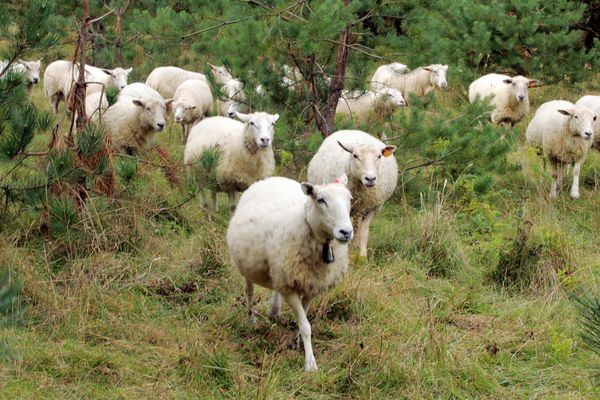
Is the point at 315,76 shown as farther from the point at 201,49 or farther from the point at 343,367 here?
the point at 343,367

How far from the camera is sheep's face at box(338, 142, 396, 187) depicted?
735cm

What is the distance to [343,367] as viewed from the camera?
540 centimetres

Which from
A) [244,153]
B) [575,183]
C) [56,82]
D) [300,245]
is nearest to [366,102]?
[575,183]

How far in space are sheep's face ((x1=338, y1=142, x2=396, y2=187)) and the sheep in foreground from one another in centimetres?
525

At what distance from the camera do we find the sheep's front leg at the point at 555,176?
32.2 feet

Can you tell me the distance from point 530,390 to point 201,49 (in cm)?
603

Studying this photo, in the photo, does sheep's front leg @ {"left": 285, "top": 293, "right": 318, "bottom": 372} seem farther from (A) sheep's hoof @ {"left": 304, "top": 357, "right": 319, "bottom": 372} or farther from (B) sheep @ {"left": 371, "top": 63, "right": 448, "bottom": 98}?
(B) sheep @ {"left": 371, "top": 63, "right": 448, "bottom": 98}

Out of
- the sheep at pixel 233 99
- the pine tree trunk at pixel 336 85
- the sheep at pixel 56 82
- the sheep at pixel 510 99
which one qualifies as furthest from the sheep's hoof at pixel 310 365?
the sheep at pixel 56 82

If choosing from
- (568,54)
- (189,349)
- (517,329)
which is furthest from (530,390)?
(568,54)

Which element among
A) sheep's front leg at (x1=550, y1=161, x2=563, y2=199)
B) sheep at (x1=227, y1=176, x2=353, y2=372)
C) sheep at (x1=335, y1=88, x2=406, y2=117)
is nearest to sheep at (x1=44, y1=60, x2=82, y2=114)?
sheep at (x1=335, y1=88, x2=406, y2=117)

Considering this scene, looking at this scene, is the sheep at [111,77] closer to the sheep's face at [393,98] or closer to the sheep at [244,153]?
the sheep's face at [393,98]

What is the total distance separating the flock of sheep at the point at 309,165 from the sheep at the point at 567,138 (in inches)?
0.5

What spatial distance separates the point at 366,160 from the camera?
7.44 metres

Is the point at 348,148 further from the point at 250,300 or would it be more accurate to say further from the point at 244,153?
the point at 250,300
